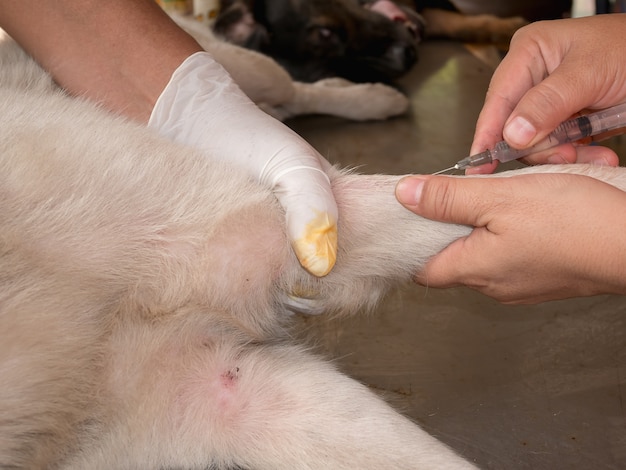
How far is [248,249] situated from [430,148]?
91cm

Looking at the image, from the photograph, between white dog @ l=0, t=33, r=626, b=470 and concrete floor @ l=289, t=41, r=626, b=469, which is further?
concrete floor @ l=289, t=41, r=626, b=469

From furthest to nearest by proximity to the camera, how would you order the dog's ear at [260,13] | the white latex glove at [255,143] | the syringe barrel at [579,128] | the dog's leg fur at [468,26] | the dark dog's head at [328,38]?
1. the dog's leg fur at [468,26]
2. the dog's ear at [260,13]
3. the dark dog's head at [328,38]
4. the syringe barrel at [579,128]
5. the white latex glove at [255,143]

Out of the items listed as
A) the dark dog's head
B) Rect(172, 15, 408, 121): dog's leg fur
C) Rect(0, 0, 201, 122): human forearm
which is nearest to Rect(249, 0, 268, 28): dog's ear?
the dark dog's head

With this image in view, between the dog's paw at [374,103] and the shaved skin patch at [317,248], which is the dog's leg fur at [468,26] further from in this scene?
the shaved skin patch at [317,248]

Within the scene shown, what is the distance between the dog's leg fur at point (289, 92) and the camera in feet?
5.88

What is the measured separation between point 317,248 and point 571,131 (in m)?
0.45

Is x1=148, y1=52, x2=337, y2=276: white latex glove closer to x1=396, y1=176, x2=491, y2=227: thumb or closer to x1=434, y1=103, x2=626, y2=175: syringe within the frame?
x1=396, y1=176, x2=491, y2=227: thumb

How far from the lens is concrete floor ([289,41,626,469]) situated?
100 cm

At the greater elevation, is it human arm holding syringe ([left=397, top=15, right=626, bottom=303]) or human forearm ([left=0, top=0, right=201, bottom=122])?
human forearm ([left=0, top=0, right=201, bottom=122])

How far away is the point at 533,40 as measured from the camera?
1.16m

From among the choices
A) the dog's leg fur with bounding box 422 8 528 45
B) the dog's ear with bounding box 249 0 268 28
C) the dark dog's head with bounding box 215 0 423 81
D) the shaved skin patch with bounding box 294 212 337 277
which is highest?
the shaved skin patch with bounding box 294 212 337 277

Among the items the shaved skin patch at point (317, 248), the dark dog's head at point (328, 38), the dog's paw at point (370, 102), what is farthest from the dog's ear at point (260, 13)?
the shaved skin patch at point (317, 248)

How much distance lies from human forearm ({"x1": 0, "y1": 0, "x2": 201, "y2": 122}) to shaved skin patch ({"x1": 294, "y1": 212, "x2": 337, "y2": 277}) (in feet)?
1.26

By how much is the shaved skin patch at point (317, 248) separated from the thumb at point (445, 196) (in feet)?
0.39
